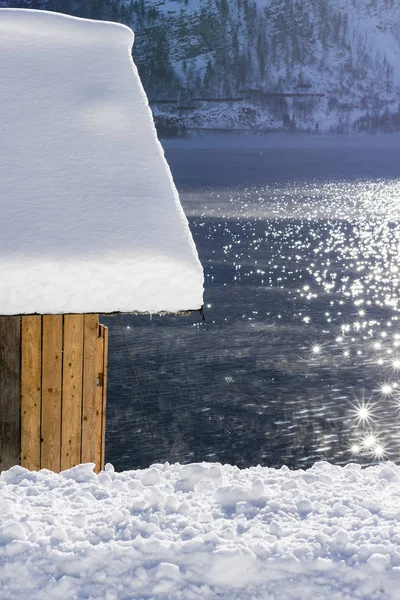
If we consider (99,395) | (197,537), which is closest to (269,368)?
(99,395)

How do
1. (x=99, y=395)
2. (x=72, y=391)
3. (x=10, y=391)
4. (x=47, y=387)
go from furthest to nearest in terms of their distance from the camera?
(x=99, y=395) < (x=72, y=391) < (x=47, y=387) < (x=10, y=391)

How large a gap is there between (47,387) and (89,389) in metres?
0.45

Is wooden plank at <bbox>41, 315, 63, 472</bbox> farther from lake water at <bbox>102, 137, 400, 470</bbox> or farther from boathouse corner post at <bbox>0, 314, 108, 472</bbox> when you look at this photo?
lake water at <bbox>102, 137, 400, 470</bbox>

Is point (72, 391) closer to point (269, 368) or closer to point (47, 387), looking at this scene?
point (47, 387)

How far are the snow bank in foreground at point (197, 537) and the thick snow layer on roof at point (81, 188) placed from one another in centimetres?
142

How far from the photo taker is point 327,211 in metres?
125

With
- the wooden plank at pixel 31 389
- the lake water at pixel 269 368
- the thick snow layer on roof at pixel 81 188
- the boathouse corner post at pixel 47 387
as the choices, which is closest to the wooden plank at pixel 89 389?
the boathouse corner post at pixel 47 387

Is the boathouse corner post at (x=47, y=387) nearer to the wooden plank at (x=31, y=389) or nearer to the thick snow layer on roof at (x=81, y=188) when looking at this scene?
the wooden plank at (x=31, y=389)

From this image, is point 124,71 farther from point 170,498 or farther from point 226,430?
point 226,430

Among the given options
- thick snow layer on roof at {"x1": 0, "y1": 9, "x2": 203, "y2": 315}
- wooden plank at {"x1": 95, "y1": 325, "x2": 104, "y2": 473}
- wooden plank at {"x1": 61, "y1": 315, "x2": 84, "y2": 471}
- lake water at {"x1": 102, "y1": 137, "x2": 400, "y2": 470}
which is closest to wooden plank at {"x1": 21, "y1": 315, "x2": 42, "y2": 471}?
wooden plank at {"x1": 61, "y1": 315, "x2": 84, "y2": 471}

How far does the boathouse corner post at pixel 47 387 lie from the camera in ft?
27.5

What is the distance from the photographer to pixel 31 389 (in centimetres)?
844

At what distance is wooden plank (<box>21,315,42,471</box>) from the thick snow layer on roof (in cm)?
131

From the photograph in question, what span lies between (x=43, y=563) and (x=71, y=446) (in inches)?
132
